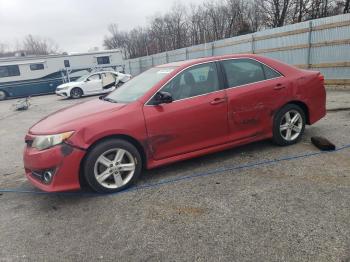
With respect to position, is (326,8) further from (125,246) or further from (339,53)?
(125,246)

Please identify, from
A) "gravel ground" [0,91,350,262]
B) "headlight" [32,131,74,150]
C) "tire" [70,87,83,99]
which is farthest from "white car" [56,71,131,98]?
"headlight" [32,131,74,150]

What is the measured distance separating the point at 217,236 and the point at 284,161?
2.06 metres

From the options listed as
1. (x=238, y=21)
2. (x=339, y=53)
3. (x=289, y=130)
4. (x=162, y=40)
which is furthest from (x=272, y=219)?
(x=162, y=40)

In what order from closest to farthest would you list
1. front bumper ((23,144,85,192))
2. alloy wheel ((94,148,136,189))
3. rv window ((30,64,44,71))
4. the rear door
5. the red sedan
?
front bumper ((23,144,85,192)), the red sedan, alloy wheel ((94,148,136,189)), the rear door, rv window ((30,64,44,71))

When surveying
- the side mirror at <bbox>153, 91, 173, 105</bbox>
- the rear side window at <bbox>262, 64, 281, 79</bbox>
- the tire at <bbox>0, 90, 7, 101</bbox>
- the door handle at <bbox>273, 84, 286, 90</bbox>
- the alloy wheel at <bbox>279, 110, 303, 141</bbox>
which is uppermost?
the rear side window at <bbox>262, 64, 281, 79</bbox>

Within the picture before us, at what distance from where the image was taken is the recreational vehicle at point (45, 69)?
79.3 ft

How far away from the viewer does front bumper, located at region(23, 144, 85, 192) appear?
373 centimetres

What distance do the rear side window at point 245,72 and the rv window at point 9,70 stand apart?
76.9 ft

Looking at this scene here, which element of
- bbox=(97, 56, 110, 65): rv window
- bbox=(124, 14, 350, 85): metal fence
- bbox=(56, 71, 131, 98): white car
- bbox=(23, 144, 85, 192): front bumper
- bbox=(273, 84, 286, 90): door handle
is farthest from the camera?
bbox=(97, 56, 110, 65): rv window

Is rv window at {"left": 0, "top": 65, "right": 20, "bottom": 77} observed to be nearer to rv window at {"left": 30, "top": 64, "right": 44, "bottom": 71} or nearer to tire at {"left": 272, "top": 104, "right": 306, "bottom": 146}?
rv window at {"left": 30, "top": 64, "right": 44, "bottom": 71}

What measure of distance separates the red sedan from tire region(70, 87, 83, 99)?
1508 centimetres

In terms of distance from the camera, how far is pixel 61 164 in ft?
12.2

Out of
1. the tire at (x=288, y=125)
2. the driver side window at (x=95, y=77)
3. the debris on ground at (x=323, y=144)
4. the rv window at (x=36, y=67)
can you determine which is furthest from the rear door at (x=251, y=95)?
the rv window at (x=36, y=67)

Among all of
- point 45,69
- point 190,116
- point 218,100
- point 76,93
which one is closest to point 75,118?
point 190,116
